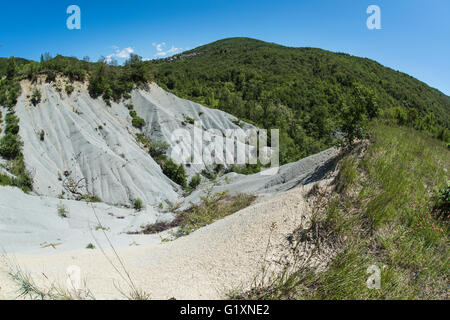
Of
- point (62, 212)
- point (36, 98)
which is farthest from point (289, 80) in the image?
point (62, 212)

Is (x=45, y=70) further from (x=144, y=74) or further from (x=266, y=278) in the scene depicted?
(x=266, y=278)

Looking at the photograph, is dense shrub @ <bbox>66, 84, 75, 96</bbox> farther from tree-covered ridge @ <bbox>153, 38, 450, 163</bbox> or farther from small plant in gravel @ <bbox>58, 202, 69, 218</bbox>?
small plant in gravel @ <bbox>58, 202, 69, 218</bbox>

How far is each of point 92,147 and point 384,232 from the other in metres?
18.9

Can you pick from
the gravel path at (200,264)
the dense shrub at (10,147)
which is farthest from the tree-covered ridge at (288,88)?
the gravel path at (200,264)

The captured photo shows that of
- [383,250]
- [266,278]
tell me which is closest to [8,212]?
[266,278]

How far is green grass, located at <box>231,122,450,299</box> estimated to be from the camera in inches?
104

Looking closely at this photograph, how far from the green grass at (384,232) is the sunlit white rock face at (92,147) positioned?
13305mm

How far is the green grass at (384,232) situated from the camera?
8.68 feet

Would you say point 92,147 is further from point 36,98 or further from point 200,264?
point 200,264

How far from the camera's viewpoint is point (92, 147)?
1738cm
